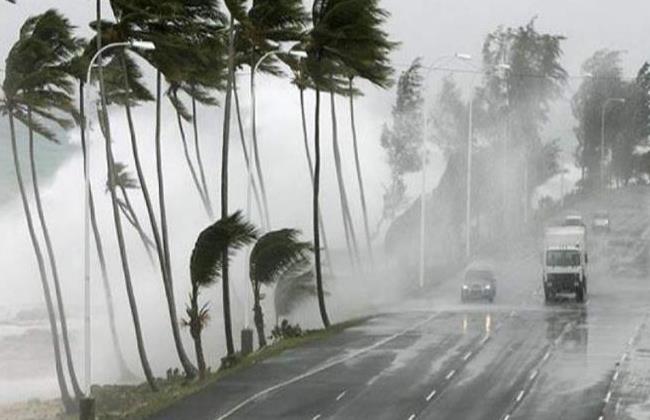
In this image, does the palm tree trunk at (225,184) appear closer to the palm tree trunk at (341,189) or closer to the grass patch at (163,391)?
the grass patch at (163,391)

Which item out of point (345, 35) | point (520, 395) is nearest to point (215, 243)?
point (520, 395)

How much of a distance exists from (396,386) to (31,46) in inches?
706

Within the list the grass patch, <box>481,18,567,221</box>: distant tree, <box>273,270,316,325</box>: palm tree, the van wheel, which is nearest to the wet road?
the grass patch

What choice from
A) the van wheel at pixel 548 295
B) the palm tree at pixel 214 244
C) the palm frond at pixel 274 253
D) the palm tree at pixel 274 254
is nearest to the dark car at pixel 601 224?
the van wheel at pixel 548 295

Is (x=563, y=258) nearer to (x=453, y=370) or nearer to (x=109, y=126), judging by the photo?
(x=453, y=370)

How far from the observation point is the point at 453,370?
1501 inches

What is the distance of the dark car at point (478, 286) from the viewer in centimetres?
6266

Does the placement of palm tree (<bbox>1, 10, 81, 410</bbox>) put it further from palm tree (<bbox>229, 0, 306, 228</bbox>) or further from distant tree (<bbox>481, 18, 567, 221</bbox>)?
distant tree (<bbox>481, 18, 567, 221</bbox>)

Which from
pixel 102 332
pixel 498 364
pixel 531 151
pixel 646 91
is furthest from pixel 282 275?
→ pixel 646 91

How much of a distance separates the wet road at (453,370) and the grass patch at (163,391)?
722 millimetres

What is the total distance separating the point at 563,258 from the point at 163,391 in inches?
1092

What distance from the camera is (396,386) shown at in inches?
1398

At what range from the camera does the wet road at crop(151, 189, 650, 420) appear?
106 feet

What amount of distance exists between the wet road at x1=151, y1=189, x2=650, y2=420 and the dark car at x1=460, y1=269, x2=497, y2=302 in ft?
8.31
